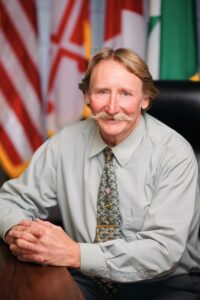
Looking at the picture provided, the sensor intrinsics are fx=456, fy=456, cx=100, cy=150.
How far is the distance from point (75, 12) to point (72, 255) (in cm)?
171

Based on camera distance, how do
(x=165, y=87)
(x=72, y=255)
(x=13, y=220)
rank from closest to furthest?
1. (x=72, y=255)
2. (x=13, y=220)
3. (x=165, y=87)

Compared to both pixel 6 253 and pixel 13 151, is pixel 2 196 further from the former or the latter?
pixel 13 151

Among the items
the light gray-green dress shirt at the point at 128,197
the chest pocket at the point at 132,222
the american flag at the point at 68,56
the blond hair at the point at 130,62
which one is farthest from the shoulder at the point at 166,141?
the american flag at the point at 68,56

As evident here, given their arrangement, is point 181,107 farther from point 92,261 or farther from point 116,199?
point 92,261

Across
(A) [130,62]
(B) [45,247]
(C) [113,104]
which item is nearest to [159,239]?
(B) [45,247]

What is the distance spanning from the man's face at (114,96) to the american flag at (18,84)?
1326mm

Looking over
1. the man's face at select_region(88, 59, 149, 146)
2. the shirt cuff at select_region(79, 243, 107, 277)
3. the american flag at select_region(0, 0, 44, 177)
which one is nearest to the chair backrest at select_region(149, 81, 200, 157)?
the man's face at select_region(88, 59, 149, 146)

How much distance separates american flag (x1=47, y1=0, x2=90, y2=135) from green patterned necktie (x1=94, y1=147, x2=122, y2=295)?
1.21m

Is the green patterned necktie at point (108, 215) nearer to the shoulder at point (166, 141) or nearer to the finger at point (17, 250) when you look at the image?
the shoulder at point (166, 141)

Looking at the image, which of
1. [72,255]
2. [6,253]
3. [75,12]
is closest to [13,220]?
[6,253]

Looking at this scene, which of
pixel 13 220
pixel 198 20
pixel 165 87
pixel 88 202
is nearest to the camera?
pixel 13 220

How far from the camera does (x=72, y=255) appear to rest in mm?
1302

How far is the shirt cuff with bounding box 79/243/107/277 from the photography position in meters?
1.30

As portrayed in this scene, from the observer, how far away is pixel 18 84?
9.04 ft
